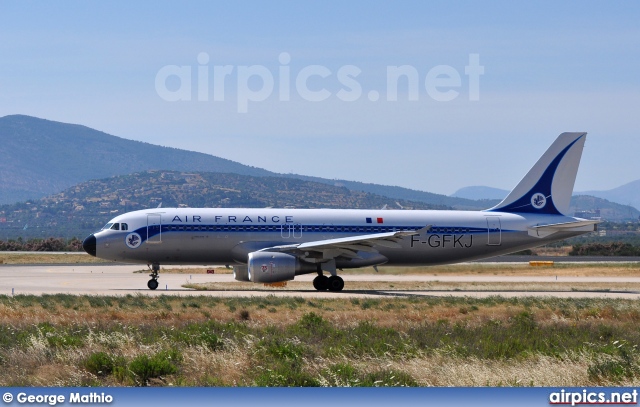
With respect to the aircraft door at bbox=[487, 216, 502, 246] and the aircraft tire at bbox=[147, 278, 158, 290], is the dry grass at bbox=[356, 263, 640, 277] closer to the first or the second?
the aircraft door at bbox=[487, 216, 502, 246]

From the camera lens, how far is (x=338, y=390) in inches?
508

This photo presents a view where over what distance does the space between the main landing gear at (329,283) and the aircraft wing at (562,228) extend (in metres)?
9.03

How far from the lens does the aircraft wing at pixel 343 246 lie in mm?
39438

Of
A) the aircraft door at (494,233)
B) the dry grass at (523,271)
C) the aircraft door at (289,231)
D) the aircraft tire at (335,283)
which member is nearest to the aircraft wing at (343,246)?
the aircraft door at (289,231)

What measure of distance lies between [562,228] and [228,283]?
53.6ft

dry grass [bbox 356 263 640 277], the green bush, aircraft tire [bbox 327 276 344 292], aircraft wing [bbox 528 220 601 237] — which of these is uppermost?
aircraft wing [bbox 528 220 601 237]

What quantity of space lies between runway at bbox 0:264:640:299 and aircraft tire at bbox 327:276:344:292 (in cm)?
42

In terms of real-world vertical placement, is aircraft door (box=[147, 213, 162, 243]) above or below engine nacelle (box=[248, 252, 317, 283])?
above

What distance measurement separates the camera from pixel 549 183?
146 ft

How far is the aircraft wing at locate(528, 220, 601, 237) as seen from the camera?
42562 mm

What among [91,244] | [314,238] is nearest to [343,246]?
[314,238]

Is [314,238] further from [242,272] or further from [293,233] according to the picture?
[242,272]

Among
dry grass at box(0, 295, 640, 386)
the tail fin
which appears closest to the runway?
the tail fin

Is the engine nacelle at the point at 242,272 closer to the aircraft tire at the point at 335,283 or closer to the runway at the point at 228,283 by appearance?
the runway at the point at 228,283
